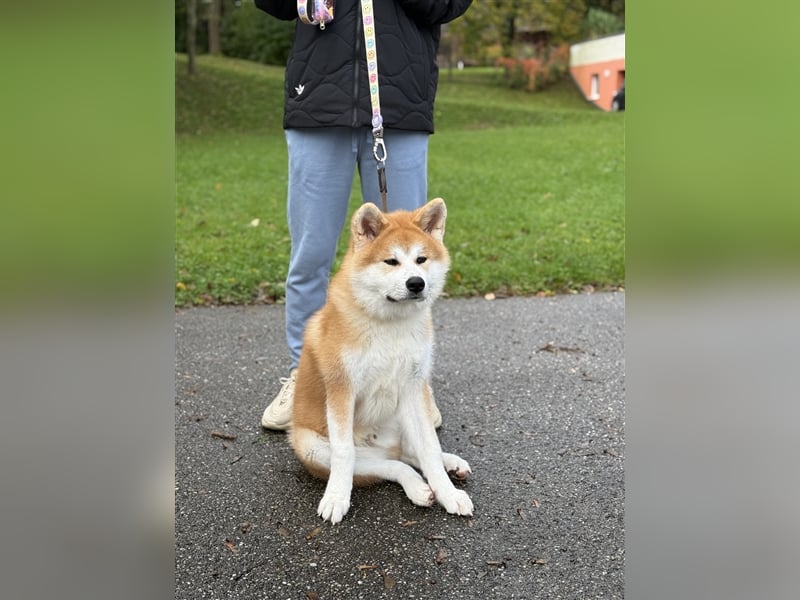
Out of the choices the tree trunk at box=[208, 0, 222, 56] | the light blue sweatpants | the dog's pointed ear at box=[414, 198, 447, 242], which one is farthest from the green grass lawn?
the tree trunk at box=[208, 0, 222, 56]

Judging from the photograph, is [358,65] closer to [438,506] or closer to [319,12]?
[319,12]

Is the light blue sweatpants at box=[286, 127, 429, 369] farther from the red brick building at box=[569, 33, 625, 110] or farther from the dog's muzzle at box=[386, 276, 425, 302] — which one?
the red brick building at box=[569, 33, 625, 110]

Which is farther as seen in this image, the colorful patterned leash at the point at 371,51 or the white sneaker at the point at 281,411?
the white sneaker at the point at 281,411

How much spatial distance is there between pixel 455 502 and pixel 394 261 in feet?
3.43

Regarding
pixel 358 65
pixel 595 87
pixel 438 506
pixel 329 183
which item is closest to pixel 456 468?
pixel 438 506

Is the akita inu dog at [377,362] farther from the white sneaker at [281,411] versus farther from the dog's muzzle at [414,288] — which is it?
the white sneaker at [281,411]

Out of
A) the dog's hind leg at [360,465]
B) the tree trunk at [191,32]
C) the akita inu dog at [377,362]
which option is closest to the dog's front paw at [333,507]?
the akita inu dog at [377,362]

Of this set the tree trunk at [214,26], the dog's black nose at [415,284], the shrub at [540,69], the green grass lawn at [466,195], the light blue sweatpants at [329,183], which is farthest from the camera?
the tree trunk at [214,26]

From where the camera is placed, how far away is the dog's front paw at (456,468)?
3.27m

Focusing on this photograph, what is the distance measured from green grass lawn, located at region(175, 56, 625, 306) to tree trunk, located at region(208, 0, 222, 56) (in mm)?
5516

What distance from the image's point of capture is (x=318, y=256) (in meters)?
3.58

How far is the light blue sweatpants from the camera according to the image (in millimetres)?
3395
